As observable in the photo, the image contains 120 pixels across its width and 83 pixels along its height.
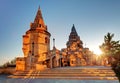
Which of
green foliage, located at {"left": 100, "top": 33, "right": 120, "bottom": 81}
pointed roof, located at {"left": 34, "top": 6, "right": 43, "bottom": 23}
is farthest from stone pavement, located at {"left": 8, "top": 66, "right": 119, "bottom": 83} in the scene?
pointed roof, located at {"left": 34, "top": 6, "right": 43, "bottom": 23}

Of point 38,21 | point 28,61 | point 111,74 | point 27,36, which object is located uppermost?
point 38,21

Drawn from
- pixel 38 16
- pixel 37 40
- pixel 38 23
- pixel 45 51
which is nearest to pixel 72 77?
pixel 37 40

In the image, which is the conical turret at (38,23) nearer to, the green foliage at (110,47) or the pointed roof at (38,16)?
the pointed roof at (38,16)

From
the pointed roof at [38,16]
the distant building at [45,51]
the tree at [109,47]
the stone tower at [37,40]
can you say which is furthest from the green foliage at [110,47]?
the pointed roof at [38,16]

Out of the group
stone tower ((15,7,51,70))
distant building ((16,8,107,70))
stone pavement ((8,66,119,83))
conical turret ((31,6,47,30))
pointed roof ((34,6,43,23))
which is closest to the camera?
stone pavement ((8,66,119,83))

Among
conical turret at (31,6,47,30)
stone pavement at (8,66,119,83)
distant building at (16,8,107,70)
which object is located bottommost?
stone pavement at (8,66,119,83)

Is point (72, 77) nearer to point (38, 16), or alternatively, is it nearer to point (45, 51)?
point (45, 51)

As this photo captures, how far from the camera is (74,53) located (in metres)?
32.4

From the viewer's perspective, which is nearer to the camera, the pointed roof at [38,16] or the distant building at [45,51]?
the distant building at [45,51]

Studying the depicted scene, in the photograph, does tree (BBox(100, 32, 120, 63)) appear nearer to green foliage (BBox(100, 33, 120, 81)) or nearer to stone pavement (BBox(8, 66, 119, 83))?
green foliage (BBox(100, 33, 120, 81))

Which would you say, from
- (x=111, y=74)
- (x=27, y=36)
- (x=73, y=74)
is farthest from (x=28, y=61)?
(x=27, y=36)

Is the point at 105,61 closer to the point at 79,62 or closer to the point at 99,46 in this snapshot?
the point at 99,46

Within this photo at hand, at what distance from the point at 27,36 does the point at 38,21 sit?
426 centimetres

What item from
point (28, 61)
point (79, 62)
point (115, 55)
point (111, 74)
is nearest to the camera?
point (111, 74)
